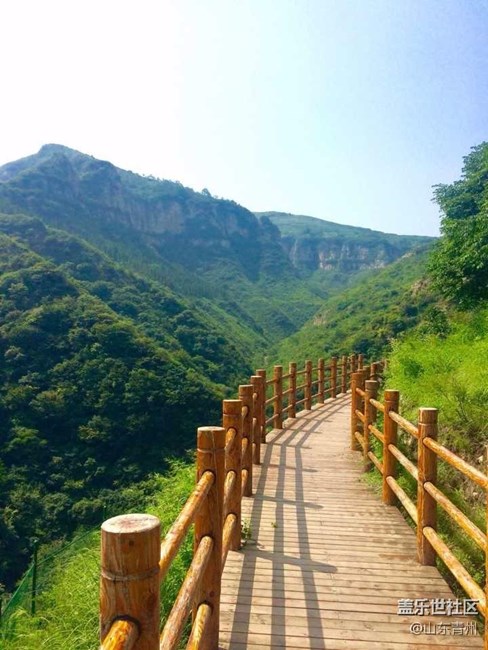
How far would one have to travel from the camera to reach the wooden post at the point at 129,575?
1.15m

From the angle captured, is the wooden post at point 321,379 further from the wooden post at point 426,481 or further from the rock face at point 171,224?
the rock face at point 171,224

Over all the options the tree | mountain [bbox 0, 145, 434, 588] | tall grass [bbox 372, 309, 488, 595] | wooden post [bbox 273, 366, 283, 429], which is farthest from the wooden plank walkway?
mountain [bbox 0, 145, 434, 588]

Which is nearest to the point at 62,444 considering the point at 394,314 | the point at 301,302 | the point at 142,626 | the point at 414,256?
the point at 394,314

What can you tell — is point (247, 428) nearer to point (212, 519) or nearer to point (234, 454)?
point (234, 454)

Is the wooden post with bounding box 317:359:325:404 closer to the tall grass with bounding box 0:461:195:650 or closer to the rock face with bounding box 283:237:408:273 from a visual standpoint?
the tall grass with bounding box 0:461:195:650

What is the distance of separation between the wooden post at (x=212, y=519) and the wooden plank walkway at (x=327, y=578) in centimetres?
26

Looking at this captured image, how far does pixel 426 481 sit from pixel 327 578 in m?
0.98

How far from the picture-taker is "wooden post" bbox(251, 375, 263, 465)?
263 inches

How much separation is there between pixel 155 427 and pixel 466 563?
26799mm

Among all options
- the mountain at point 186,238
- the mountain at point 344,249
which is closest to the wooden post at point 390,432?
the mountain at point 186,238

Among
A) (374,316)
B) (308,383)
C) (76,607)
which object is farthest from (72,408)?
(76,607)

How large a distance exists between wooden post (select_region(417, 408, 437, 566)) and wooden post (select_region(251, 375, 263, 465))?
10.7 feet

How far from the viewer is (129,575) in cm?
116

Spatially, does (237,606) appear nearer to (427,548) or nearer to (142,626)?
(427,548)
